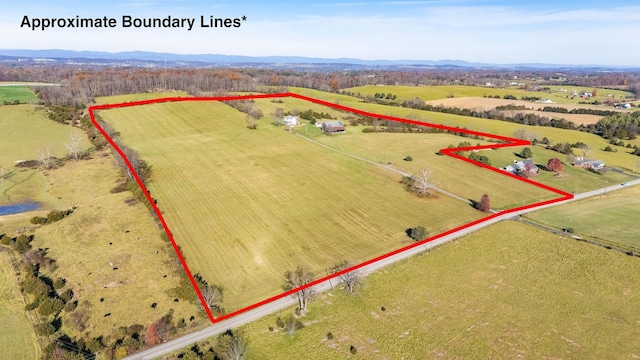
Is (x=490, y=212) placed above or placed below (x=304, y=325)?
above

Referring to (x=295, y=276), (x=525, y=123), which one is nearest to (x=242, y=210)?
(x=295, y=276)

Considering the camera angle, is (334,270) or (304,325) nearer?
(304,325)

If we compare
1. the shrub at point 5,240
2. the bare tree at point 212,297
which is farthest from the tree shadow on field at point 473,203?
the shrub at point 5,240

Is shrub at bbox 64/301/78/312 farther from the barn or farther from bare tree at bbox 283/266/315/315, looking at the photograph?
the barn

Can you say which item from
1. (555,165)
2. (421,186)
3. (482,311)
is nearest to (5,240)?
(482,311)

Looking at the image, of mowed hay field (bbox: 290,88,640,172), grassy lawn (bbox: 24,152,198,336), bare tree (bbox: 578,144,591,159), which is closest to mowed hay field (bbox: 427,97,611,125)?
mowed hay field (bbox: 290,88,640,172)

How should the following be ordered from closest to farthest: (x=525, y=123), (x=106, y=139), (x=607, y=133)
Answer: (x=106, y=139)
(x=607, y=133)
(x=525, y=123)

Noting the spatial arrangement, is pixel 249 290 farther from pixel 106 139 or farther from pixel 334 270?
pixel 106 139

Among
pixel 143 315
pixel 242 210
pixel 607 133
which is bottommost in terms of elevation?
pixel 143 315
